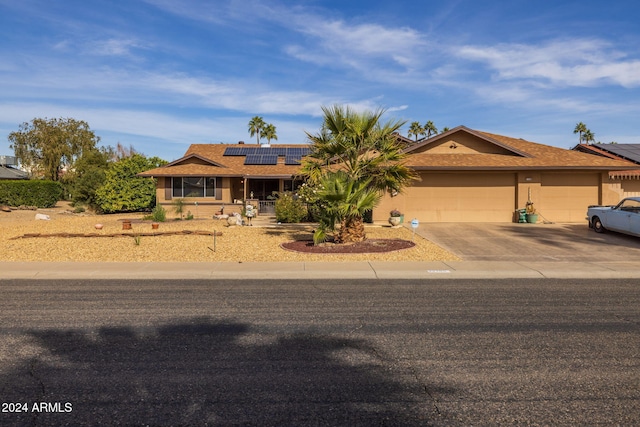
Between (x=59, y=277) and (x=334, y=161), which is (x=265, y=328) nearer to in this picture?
(x=59, y=277)

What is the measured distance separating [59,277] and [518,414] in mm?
10448

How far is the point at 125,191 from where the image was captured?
1222 inches

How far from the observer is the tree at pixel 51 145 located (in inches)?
2168

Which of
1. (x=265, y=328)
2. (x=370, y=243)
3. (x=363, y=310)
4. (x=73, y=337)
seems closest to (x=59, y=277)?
(x=73, y=337)

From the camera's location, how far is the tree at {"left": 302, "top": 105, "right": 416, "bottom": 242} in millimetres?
14977

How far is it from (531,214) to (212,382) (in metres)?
20.8

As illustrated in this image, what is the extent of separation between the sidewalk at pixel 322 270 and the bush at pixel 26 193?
2575cm

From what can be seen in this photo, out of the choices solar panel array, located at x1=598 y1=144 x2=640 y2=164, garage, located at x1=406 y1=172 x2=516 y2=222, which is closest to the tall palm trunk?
garage, located at x1=406 y1=172 x2=516 y2=222

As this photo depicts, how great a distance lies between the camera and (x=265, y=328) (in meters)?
6.66

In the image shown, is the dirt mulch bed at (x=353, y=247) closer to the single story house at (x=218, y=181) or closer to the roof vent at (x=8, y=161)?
the single story house at (x=218, y=181)

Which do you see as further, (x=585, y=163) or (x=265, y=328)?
(x=585, y=163)

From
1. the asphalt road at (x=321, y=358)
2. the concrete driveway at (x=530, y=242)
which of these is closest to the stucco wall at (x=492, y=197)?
the concrete driveway at (x=530, y=242)

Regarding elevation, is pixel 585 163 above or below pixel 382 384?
above

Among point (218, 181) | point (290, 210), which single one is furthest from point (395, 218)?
point (218, 181)
